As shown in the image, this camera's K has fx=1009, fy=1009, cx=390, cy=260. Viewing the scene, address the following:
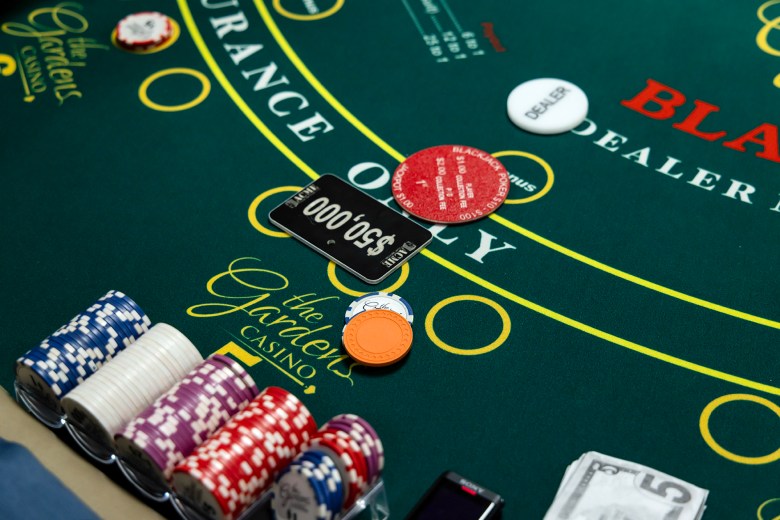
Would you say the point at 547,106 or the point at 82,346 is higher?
the point at 547,106

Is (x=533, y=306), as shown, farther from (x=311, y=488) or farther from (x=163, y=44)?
(x=163, y=44)

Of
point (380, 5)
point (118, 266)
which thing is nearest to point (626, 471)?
point (118, 266)

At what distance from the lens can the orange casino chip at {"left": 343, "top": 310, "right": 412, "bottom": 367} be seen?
4.29 metres

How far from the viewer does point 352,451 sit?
11.7 ft

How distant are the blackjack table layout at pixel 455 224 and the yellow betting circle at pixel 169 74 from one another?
14 mm

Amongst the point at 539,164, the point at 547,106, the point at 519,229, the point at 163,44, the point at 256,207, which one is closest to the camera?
the point at 519,229

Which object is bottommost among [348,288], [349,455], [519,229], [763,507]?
[349,455]

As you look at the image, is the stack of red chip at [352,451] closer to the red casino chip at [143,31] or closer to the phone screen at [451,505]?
the phone screen at [451,505]

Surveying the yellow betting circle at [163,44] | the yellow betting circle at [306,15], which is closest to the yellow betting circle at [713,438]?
the yellow betting circle at [306,15]

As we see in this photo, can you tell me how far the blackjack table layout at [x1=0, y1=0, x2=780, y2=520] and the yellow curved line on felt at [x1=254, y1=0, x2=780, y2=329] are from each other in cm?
1

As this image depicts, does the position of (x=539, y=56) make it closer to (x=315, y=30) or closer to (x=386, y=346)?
(x=315, y=30)

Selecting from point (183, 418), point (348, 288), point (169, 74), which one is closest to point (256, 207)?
point (348, 288)

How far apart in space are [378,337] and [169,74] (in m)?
2.41

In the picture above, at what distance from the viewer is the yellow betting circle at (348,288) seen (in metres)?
4.62
